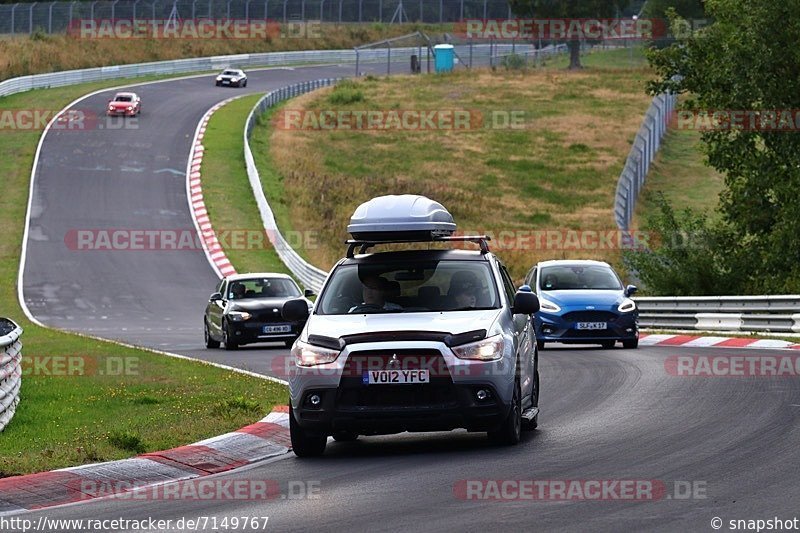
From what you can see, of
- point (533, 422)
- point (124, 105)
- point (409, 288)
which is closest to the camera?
point (409, 288)

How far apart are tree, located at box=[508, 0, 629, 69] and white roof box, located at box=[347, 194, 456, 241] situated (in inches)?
3753

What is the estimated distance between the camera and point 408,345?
11578mm

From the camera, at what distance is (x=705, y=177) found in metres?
66.7

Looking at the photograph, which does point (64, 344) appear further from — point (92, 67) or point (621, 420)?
point (92, 67)

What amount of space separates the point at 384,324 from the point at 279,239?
120 ft

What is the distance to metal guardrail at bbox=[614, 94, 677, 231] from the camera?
53.1 m

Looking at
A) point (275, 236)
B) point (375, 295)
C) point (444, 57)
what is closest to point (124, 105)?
point (275, 236)

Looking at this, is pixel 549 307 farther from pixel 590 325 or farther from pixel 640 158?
pixel 640 158

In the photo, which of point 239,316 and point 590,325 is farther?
point 239,316

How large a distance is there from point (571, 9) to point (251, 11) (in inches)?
924

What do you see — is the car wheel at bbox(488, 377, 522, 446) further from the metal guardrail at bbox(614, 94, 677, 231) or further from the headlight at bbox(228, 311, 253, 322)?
the metal guardrail at bbox(614, 94, 677, 231)

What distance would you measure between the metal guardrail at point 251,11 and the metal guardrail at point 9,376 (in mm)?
81113

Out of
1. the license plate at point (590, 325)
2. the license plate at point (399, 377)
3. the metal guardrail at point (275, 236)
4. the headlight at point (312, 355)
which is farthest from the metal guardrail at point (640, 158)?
the license plate at point (399, 377)

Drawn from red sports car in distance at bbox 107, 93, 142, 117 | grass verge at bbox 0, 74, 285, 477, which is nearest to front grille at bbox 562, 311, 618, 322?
grass verge at bbox 0, 74, 285, 477
